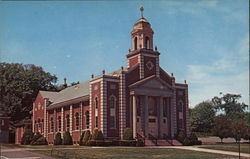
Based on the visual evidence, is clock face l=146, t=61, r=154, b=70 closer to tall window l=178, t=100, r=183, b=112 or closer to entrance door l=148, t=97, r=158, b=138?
entrance door l=148, t=97, r=158, b=138

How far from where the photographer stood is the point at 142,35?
5181 cm

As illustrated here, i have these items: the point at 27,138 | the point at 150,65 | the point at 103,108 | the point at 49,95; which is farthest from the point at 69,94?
the point at 150,65

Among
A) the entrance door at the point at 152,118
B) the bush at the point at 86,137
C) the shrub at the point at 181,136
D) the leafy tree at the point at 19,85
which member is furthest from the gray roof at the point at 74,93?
the shrub at the point at 181,136

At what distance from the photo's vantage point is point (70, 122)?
2125 inches

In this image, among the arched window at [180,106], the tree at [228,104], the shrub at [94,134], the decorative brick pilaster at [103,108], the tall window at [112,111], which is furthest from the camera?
the tree at [228,104]

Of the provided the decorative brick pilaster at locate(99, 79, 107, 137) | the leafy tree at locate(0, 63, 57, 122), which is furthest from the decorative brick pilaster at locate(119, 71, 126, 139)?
the leafy tree at locate(0, 63, 57, 122)

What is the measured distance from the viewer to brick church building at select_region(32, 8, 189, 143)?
47688 millimetres

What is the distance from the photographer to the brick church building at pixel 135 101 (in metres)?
47.7

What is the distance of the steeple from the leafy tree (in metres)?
14.3

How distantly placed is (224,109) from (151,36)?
153ft

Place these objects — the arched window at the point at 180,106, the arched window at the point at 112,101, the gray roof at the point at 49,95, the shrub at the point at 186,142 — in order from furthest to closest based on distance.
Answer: the gray roof at the point at 49,95 < the arched window at the point at 180,106 < the shrub at the point at 186,142 < the arched window at the point at 112,101

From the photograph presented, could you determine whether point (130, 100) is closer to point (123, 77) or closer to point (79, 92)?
point (123, 77)

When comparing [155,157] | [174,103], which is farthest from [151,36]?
[155,157]

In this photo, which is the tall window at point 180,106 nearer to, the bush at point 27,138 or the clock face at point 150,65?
the clock face at point 150,65
